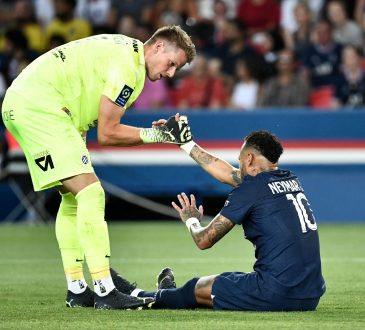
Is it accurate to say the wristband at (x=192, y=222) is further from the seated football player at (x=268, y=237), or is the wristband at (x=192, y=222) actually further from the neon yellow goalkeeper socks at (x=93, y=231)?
the neon yellow goalkeeper socks at (x=93, y=231)

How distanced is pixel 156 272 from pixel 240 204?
3.47 meters

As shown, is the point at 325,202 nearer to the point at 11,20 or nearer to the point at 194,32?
the point at 194,32

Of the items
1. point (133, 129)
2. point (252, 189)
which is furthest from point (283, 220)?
point (133, 129)

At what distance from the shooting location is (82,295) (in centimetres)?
807

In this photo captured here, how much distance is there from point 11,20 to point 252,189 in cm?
1355

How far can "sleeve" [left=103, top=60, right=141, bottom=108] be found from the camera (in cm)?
771

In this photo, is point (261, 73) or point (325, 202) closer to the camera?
point (325, 202)

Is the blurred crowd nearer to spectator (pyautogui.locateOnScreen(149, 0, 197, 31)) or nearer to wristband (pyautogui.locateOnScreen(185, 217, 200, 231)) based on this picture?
spectator (pyautogui.locateOnScreen(149, 0, 197, 31))

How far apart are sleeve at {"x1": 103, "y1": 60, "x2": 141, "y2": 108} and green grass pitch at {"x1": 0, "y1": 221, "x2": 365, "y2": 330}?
148 centimetres

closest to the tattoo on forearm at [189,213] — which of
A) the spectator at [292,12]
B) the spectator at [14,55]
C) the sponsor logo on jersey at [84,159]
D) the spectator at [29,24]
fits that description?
the sponsor logo on jersey at [84,159]

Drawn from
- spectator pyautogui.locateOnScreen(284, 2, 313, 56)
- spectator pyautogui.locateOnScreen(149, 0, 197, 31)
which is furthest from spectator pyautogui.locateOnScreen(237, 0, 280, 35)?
spectator pyautogui.locateOnScreen(149, 0, 197, 31)

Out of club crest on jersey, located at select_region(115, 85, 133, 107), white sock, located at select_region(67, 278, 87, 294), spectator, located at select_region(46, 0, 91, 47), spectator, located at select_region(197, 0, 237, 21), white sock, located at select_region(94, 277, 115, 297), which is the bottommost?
white sock, located at select_region(67, 278, 87, 294)

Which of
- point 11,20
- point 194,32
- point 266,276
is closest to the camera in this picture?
point 266,276

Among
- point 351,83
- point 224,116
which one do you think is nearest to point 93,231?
point 224,116
